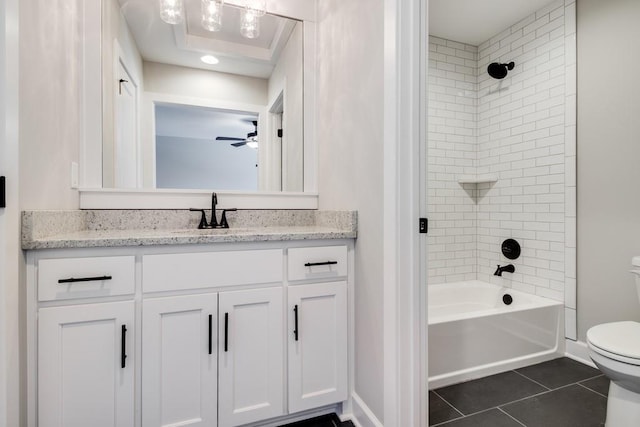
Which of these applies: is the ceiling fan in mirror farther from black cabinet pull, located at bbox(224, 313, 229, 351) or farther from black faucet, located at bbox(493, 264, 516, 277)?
black faucet, located at bbox(493, 264, 516, 277)

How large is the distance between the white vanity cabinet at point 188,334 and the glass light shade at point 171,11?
135 cm

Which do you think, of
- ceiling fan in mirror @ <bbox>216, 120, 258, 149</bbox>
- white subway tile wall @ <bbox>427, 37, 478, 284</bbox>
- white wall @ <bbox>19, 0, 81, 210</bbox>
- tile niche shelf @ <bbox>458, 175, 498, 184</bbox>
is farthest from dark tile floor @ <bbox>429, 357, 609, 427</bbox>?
white wall @ <bbox>19, 0, 81, 210</bbox>

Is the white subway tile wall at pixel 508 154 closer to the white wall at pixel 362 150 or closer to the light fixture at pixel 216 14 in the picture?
the white wall at pixel 362 150

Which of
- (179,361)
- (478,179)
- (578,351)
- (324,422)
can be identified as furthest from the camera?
(478,179)

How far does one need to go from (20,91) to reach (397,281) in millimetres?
1445

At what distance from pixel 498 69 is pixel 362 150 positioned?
6.37 ft

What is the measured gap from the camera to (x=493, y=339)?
1982 mm

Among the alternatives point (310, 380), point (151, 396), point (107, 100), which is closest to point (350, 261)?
point (310, 380)

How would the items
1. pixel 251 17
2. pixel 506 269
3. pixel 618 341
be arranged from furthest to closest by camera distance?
pixel 506 269 → pixel 251 17 → pixel 618 341

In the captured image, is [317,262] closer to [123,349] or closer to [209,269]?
[209,269]

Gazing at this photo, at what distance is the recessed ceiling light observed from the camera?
6.15ft

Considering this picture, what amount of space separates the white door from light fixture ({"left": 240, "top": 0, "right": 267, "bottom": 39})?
0.71 m

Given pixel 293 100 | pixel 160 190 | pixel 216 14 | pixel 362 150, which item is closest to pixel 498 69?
pixel 293 100

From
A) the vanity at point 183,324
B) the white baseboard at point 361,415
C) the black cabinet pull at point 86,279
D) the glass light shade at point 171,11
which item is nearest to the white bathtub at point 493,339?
the white baseboard at point 361,415
